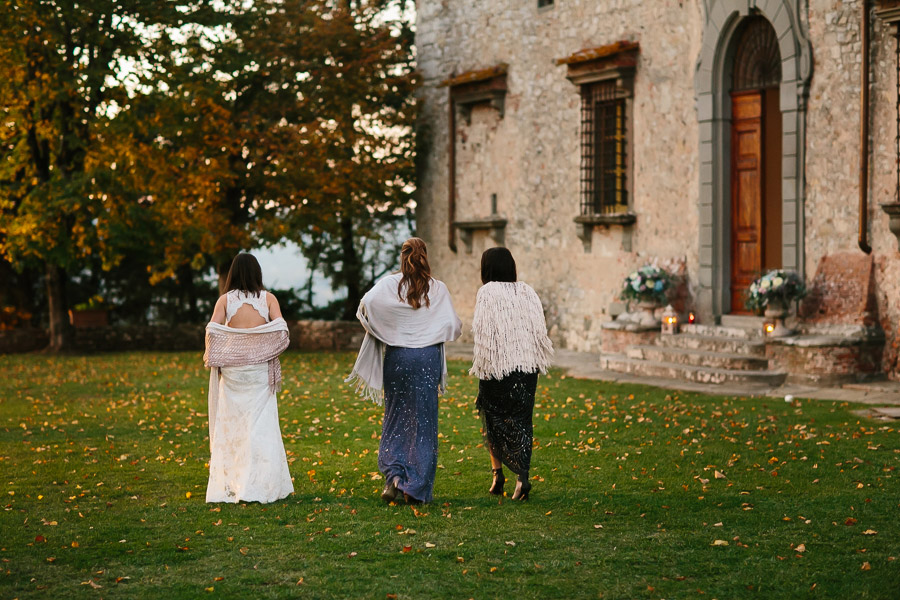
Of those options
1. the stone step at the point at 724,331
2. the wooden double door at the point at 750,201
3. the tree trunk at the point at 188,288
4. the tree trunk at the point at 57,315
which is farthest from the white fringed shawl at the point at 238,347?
the tree trunk at the point at 188,288

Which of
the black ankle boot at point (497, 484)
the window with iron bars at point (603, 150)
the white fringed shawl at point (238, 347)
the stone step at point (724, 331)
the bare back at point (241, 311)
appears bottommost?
the black ankle boot at point (497, 484)

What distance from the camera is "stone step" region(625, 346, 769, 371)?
1318 centimetres

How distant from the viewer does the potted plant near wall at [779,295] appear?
13023 mm

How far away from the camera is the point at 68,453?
919 cm

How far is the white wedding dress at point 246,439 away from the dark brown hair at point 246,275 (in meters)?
0.05

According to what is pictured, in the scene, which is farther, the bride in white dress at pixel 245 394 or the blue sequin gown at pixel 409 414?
the bride in white dress at pixel 245 394

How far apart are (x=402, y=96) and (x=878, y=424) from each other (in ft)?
43.7

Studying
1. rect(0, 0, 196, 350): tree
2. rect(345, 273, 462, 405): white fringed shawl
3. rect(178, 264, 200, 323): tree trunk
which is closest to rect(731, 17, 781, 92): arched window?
rect(345, 273, 462, 405): white fringed shawl

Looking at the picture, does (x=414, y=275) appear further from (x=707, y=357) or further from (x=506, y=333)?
(x=707, y=357)

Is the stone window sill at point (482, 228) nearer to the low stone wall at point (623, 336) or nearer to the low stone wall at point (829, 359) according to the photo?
the low stone wall at point (623, 336)

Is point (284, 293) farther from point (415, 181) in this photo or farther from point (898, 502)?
point (898, 502)

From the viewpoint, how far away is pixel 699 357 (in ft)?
45.1

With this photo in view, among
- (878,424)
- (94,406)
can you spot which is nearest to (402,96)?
(94,406)

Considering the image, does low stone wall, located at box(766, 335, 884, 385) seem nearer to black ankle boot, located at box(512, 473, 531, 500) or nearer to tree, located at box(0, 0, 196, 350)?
black ankle boot, located at box(512, 473, 531, 500)
